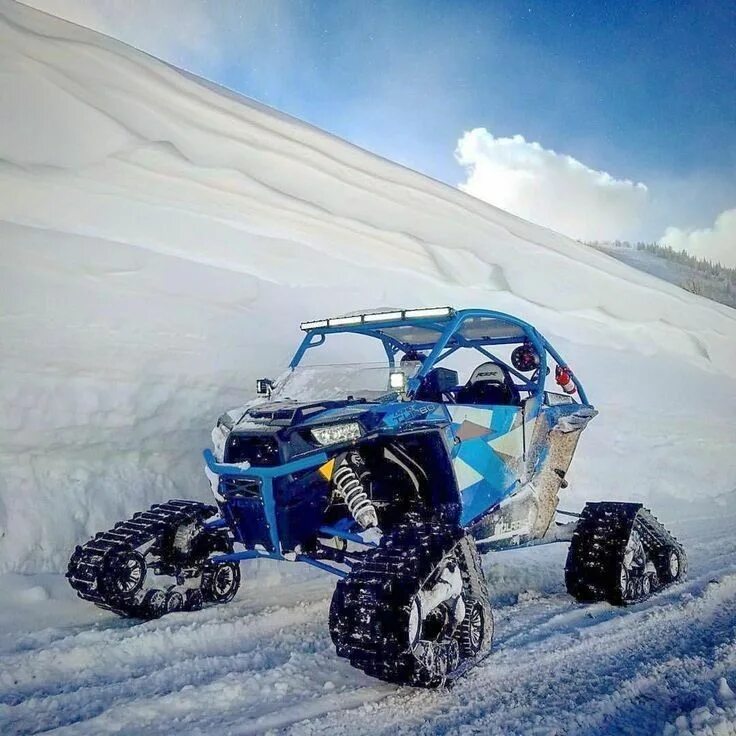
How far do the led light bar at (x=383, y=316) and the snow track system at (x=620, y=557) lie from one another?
192 cm

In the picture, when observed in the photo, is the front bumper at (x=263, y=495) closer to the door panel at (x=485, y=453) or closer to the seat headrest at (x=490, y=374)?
the door panel at (x=485, y=453)

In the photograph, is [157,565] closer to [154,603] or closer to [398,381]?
[154,603]

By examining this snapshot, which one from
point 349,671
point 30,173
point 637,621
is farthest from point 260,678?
point 30,173

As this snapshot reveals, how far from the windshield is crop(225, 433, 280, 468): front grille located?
744mm

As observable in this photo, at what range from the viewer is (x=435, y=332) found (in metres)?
5.36

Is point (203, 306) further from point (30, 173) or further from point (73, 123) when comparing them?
point (73, 123)

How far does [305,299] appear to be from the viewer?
8.92 m

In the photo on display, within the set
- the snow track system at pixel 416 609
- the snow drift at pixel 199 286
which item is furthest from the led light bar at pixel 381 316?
the snow drift at pixel 199 286

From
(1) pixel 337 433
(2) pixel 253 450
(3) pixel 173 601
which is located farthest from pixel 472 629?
(3) pixel 173 601

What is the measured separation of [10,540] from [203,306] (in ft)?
12.3

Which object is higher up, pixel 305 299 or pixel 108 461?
pixel 305 299

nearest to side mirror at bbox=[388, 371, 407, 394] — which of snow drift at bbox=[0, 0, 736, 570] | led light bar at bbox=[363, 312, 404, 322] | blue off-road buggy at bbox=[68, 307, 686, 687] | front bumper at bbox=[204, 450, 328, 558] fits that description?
blue off-road buggy at bbox=[68, 307, 686, 687]

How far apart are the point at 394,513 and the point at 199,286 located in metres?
4.90

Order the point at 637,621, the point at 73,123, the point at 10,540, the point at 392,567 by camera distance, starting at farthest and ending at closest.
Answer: the point at 73,123 < the point at 10,540 < the point at 637,621 < the point at 392,567
